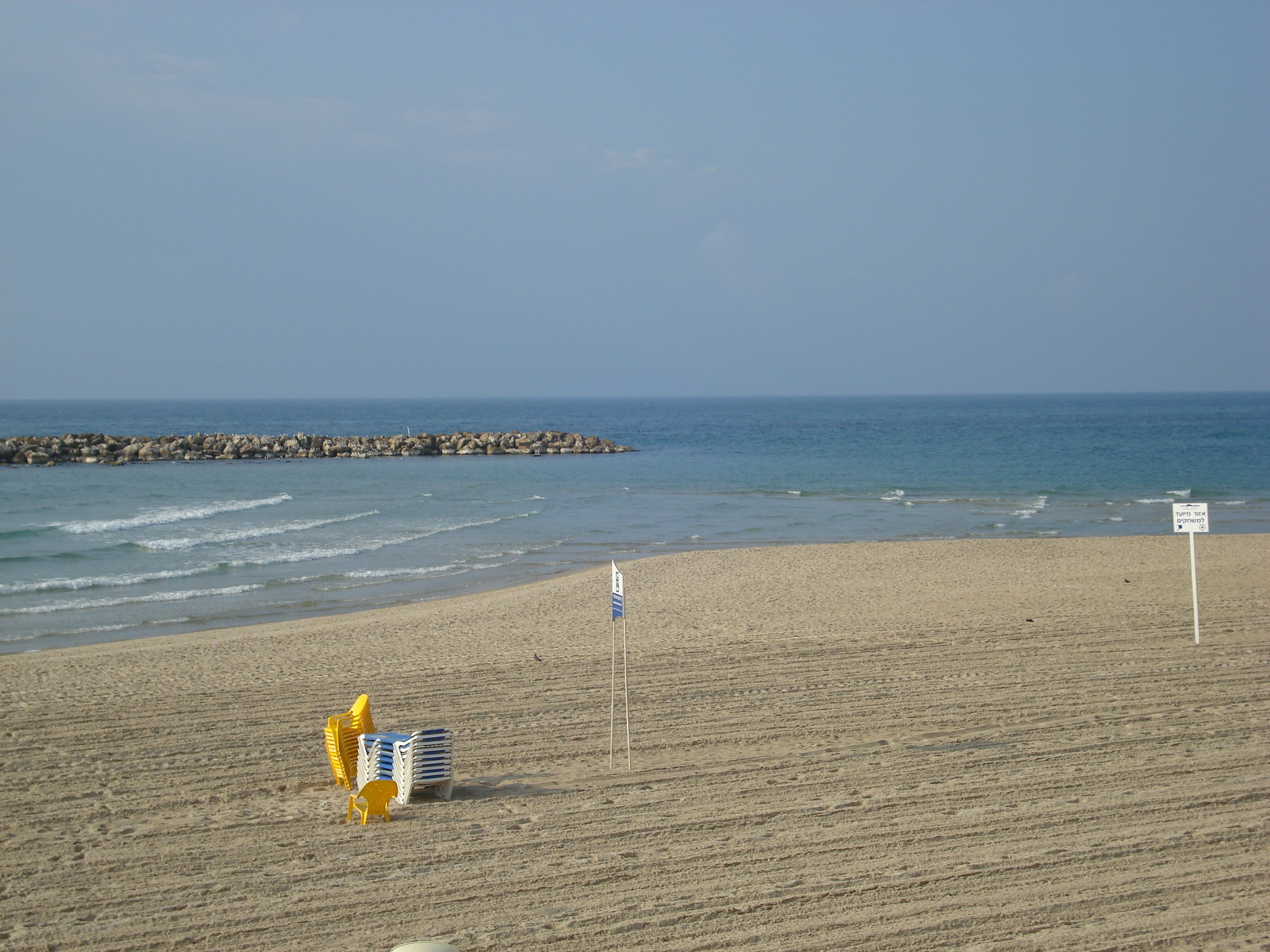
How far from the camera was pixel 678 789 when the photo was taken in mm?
A: 7184

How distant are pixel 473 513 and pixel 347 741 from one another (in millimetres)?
20996

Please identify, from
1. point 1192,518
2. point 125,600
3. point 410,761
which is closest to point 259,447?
point 125,600

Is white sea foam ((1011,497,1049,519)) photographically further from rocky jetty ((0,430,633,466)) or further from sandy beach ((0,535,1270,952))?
rocky jetty ((0,430,633,466))

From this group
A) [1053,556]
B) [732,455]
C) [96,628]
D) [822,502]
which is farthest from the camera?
[732,455]

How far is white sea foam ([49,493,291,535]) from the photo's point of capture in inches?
939

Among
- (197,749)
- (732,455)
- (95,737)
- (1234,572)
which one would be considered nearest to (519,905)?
(197,749)

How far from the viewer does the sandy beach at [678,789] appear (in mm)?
5258

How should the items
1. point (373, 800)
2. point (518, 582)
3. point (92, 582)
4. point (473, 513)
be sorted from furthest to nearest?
point (473, 513) → point (518, 582) → point (92, 582) → point (373, 800)

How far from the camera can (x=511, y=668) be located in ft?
35.7

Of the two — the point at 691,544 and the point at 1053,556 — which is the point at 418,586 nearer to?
the point at 691,544

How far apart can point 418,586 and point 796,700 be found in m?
9.86

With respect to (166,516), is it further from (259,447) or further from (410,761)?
(259,447)

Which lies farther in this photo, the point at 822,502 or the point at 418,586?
the point at 822,502

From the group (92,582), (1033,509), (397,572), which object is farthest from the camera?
(1033,509)
